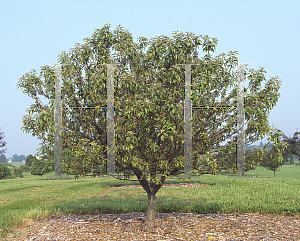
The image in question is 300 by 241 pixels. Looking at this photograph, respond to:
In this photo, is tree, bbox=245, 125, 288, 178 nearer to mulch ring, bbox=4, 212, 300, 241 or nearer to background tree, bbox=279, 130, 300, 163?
mulch ring, bbox=4, 212, 300, 241

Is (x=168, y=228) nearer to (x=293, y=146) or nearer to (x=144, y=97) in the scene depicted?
(x=144, y=97)

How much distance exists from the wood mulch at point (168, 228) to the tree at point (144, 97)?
2.39m

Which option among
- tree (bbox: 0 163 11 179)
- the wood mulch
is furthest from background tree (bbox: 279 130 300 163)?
tree (bbox: 0 163 11 179)

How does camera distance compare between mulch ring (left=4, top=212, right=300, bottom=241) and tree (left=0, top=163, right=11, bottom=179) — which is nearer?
mulch ring (left=4, top=212, right=300, bottom=241)

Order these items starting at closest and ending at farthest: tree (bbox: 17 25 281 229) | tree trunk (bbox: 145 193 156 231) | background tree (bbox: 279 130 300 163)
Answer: tree (bbox: 17 25 281 229), tree trunk (bbox: 145 193 156 231), background tree (bbox: 279 130 300 163)

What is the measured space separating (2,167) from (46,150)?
43.3 metres

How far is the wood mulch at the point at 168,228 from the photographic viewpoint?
963 centimetres

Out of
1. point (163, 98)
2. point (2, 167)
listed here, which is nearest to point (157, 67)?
point (163, 98)

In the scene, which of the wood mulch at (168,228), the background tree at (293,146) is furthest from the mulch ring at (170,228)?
the background tree at (293,146)

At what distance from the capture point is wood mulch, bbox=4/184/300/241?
9.63m

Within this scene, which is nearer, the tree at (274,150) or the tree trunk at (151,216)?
the tree at (274,150)

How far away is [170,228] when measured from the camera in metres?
10.4

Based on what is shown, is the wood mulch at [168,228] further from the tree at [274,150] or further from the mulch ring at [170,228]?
the tree at [274,150]

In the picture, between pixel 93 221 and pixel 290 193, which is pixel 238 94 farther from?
pixel 290 193
